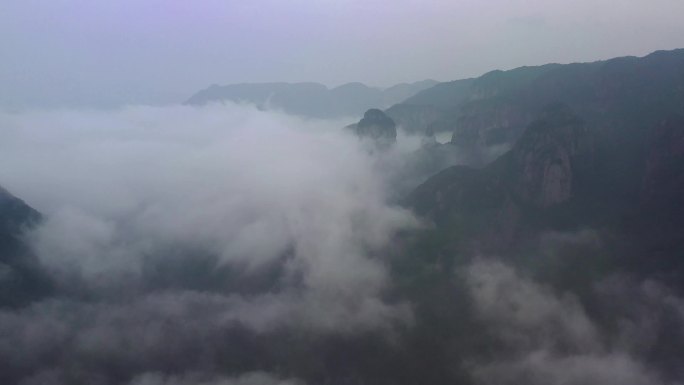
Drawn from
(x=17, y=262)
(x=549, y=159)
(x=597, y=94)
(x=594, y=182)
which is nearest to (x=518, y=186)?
(x=549, y=159)

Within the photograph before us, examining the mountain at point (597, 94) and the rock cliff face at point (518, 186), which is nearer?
the rock cliff face at point (518, 186)

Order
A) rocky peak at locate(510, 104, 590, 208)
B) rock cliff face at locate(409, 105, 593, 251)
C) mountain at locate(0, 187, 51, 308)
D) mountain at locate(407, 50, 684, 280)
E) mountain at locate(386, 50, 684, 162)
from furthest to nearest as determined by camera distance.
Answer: mountain at locate(386, 50, 684, 162) < rocky peak at locate(510, 104, 590, 208) < rock cliff face at locate(409, 105, 593, 251) < mountain at locate(0, 187, 51, 308) < mountain at locate(407, 50, 684, 280)

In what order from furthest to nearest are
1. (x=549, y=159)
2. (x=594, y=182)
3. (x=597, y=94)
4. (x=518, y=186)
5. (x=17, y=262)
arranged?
(x=597, y=94) < (x=518, y=186) < (x=594, y=182) < (x=549, y=159) < (x=17, y=262)

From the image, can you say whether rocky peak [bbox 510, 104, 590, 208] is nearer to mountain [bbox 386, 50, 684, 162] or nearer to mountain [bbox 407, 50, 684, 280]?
mountain [bbox 407, 50, 684, 280]

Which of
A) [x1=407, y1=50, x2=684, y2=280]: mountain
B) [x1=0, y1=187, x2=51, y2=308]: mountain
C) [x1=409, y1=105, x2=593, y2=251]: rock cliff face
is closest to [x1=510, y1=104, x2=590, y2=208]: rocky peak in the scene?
[x1=409, y1=105, x2=593, y2=251]: rock cliff face

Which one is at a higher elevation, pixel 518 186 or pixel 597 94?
pixel 597 94

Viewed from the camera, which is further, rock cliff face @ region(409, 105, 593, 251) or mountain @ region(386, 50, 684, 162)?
mountain @ region(386, 50, 684, 162)

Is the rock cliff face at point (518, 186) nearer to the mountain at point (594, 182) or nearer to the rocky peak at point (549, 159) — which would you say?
the rocky peak at point (549, 159)

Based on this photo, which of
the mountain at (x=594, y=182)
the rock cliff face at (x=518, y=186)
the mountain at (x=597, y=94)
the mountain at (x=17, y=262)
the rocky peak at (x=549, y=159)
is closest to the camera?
the mountain at (x=594, y=182)

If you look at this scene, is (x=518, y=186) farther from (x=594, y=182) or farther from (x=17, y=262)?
(x=17, y=262)

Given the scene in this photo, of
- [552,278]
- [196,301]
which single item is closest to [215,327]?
[196,301]

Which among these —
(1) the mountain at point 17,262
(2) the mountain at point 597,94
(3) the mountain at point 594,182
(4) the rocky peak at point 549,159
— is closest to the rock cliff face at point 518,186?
(4) the rocky peak at point 549,159
